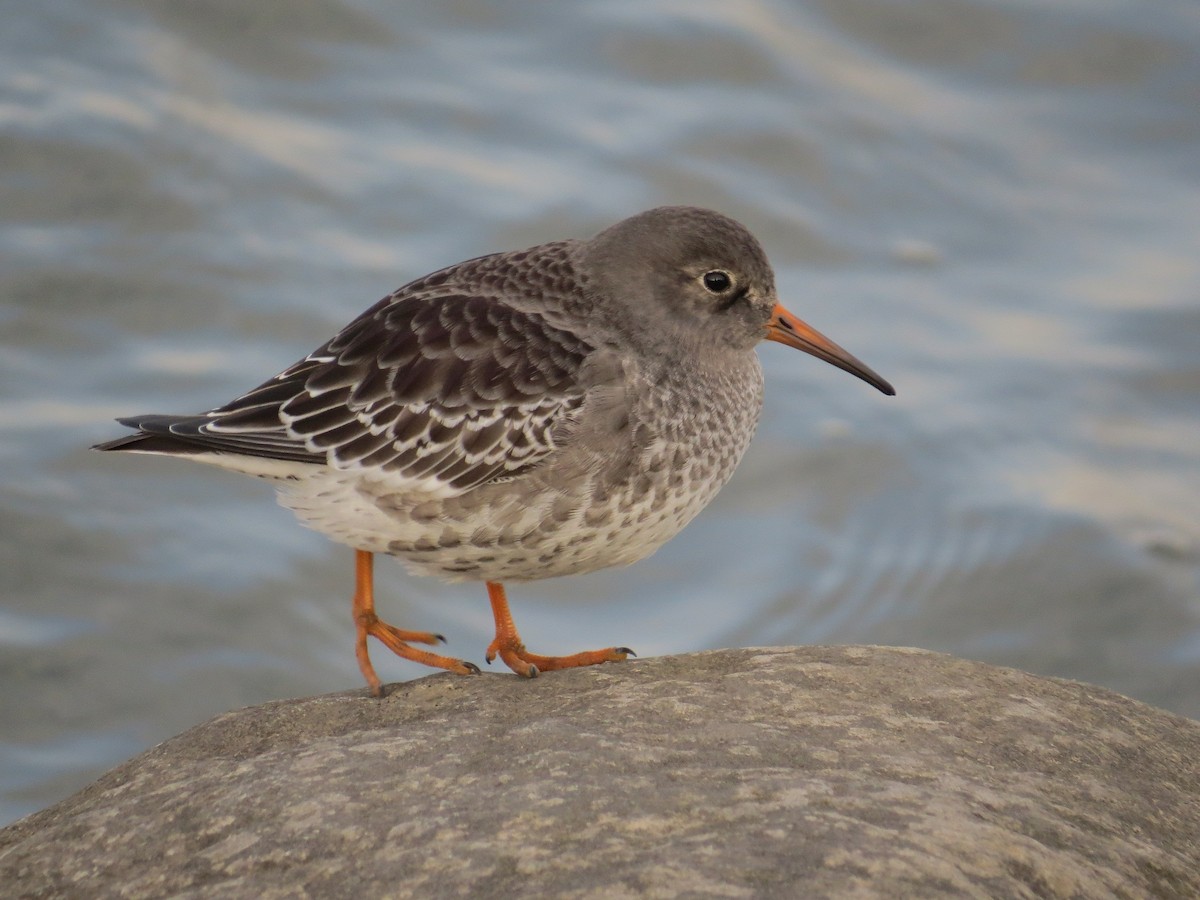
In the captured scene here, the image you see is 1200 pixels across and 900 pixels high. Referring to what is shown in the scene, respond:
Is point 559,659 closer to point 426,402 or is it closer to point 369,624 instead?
point 369,624

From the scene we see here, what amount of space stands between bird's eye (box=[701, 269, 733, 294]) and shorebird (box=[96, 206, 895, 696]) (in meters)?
0.01

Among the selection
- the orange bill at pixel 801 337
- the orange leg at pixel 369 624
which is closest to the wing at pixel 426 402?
the orange leg at pixel 369 624

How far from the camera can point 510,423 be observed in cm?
684

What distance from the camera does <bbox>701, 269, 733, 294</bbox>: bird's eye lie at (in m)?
7.57

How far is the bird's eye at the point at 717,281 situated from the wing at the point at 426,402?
0.81 m

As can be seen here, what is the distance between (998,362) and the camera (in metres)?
13.5

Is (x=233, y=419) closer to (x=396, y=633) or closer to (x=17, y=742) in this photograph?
(x=396, y=633)

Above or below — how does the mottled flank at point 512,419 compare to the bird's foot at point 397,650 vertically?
above

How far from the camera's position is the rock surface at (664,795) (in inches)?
172

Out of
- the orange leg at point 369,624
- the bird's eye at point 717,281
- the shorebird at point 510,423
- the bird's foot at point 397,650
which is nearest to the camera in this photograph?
the bird's foot at point 397,650

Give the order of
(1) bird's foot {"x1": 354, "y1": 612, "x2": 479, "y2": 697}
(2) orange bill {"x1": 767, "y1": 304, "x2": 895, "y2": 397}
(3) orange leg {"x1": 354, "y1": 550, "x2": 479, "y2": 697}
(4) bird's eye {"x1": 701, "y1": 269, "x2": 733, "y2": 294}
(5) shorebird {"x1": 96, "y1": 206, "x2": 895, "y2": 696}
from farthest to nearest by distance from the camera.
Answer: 1. (2) orange bill {"x1": 767, "y1": 304, "x2": 895, "y2": 397}
2. (4) bird's eye {"x1": 701, "y1": 269, "x2": 733, "y2": 294}
3. (3) orange leg {"x1": 354, "y1": 550, "x2": 479, "y2": 697}
4. (5) shorebird {"x1": 96, "y1": 206, "x2": 895, "y2": 696}
5. (1) bird's foot {"x1": 354, "y1": 612, "x2": 479, "y2": 697}

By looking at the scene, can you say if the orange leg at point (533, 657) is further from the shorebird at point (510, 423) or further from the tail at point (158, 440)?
the tail at point (158, 440)

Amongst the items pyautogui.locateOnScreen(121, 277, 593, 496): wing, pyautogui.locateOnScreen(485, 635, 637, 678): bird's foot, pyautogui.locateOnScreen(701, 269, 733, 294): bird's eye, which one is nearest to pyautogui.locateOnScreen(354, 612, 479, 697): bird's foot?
pyautogui.locateOnScreen(485, 635, 637, 678): bird's foot

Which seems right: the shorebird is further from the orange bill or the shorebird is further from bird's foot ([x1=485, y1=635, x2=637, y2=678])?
the orange bill
